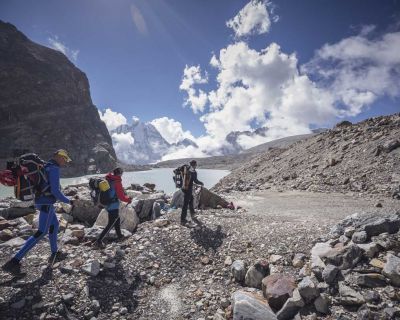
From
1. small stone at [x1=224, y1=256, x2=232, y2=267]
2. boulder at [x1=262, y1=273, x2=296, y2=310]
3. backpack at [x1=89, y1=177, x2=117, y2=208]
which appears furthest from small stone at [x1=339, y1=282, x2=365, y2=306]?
backpack at [x1=89, y1=177, x2=117, y2=208]

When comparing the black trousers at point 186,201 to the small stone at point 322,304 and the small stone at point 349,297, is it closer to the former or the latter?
the small stone at point 322,304

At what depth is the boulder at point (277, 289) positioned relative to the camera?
512 centimetres

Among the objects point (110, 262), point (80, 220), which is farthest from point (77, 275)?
point (80, 220)

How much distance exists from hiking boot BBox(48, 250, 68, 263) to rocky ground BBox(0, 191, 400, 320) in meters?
0.19

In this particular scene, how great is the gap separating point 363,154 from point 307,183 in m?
5.01

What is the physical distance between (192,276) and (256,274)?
1.66m

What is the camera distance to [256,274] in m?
6.05

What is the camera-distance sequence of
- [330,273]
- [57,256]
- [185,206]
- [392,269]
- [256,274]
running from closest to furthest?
1. [392,269]
2. [330,273]
3. [256,274]
4. [57,256]
5. [185,206]

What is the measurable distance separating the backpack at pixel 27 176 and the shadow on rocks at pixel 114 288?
7.93 ft

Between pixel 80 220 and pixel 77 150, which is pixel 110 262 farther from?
pixel 77 150

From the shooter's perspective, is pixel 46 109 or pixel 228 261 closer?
pixel 228 261

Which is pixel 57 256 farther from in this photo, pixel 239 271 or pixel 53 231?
pixel 239 271

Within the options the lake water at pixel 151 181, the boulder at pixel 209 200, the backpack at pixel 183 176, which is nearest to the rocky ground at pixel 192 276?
the backpack at pixel 183 176

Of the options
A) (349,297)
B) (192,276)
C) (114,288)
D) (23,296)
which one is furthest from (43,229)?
(349,297)
